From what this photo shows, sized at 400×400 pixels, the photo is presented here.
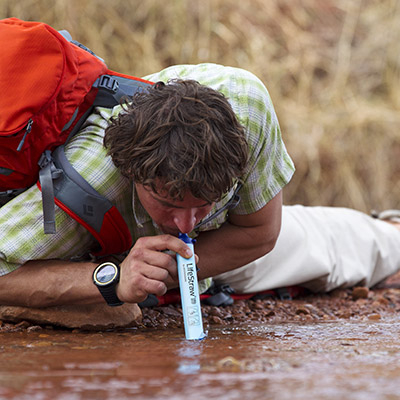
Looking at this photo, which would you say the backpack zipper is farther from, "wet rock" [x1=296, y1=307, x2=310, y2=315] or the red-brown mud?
"wet rock" [x1=296, y1=307, x2=310, y2=315]

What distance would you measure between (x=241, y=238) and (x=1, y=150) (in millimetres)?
972

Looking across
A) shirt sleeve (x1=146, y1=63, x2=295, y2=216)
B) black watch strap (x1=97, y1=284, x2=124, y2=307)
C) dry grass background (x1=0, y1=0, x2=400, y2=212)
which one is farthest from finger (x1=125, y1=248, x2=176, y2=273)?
dry grass background (x1=0, y1=0, x2=400, y2=212)

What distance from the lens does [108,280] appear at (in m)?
2.29

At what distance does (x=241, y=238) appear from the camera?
8.82 feet

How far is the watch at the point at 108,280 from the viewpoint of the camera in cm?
229

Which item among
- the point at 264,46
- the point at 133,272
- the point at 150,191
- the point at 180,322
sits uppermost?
the point at 264,46

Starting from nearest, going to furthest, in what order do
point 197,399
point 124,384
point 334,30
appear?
1. point 197,399
2. point 124,384
3. point 334,30

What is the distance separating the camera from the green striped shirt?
7.56 ft

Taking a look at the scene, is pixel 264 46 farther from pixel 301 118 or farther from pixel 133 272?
pixel 133 272

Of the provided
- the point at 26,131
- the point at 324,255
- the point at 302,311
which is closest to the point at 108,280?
the point at 26,131

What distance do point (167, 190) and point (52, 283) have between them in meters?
0.67

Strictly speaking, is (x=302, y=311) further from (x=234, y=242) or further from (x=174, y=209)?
(x=174, y=209)

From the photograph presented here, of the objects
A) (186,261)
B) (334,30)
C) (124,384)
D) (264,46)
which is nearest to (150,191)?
(186,261)

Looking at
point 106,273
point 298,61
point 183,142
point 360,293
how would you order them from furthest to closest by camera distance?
point 298,61 → point 360,293 → point 106,273 → point 183,142
